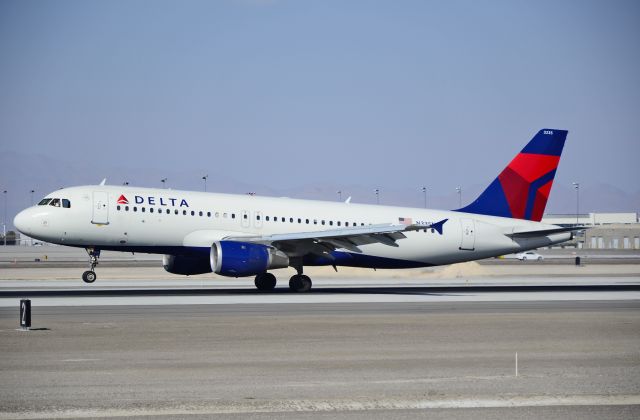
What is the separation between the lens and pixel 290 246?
43875mm

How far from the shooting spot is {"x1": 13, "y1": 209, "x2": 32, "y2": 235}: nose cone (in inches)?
1724

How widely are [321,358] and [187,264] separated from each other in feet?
82.9

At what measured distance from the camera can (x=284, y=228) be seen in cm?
4594

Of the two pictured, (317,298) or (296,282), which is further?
(296,282)

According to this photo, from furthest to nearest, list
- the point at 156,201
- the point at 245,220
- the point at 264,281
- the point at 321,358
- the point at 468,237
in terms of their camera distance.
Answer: the point at 468,237, the point at 264,281, the point at 245,220, the point at 156,201, the point at 321,358

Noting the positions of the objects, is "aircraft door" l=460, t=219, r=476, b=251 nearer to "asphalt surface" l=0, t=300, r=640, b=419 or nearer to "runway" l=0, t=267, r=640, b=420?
"runway" l=0, t=267, r=640, b=420

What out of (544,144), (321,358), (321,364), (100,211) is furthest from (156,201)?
(321,364)

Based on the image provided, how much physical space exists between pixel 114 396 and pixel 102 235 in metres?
27.9

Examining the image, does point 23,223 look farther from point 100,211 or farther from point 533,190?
point 533,190

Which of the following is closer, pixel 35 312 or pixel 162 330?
pixel 162 330

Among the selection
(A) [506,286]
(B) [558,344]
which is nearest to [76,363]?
(B) [558,344]

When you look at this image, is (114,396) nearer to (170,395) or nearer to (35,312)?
(170,395)

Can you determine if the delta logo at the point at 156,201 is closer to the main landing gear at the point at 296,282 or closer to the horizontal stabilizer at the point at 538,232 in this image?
the main landing gear at the point at 296,282

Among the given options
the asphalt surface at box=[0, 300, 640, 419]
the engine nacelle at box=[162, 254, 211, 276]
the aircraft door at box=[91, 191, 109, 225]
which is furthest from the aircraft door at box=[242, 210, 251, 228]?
the asphalt surface at box=[0, 300, 640, 419]
